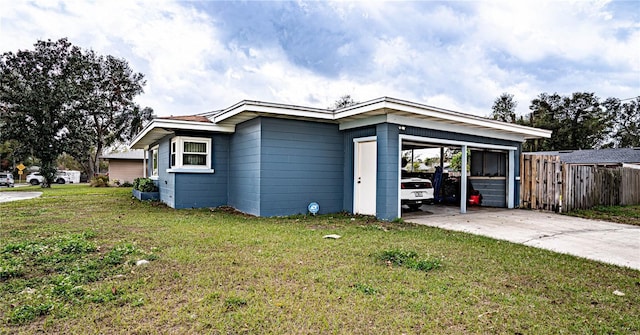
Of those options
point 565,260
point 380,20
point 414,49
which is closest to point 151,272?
point 565,260

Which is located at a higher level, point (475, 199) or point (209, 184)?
point (209, 184)

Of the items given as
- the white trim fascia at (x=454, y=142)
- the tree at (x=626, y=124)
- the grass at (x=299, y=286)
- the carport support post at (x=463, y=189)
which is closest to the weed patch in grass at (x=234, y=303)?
the grass at (x=299, y=286)

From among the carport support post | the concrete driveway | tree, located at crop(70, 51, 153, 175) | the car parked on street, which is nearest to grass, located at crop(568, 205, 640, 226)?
the concrete driveway

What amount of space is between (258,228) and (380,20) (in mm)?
7662

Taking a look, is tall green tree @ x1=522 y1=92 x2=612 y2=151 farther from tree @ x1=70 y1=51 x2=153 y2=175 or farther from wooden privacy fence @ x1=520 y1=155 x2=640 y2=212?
tree @ x1=70 y1=51 x2=153 y2=175

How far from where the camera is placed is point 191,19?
10.1 m

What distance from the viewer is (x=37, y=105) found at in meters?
20.2

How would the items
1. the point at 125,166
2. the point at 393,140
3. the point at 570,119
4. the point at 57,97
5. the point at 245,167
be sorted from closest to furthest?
the point at 393,140
the point at 245,167
the point at 57,97
the point at 125,166
the point at 570,119

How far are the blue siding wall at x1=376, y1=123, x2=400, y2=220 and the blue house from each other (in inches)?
0.9

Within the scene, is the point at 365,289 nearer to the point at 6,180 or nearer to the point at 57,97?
the point at 57,97

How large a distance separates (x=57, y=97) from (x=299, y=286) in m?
23.9

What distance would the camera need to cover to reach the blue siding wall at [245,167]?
811cm

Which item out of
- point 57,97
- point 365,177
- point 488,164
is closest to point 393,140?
point 365,177

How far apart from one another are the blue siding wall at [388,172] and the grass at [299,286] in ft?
6.26
